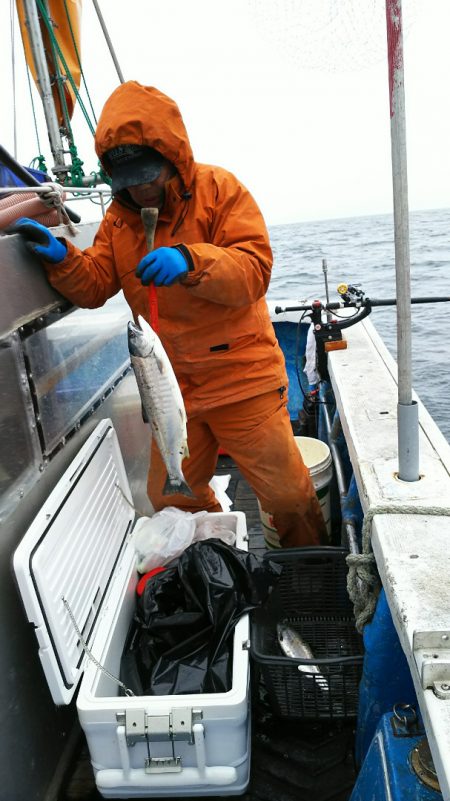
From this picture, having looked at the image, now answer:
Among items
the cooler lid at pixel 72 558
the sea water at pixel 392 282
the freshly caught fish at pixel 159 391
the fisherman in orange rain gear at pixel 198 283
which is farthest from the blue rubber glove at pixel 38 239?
the sea water at pixel 392 282

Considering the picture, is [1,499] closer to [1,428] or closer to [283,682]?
[1,428]

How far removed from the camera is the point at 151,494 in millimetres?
3422

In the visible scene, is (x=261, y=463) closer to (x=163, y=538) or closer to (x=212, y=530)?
(x=212, y=530)

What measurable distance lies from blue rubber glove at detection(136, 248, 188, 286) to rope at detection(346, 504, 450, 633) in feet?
3.92

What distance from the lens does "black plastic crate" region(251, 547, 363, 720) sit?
2.39 meters

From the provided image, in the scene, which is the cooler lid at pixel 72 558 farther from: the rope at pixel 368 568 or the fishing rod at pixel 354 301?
the fishing rod at pixel 354 301

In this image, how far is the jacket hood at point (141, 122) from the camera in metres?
2.42

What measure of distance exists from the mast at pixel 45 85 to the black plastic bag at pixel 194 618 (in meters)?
3.00

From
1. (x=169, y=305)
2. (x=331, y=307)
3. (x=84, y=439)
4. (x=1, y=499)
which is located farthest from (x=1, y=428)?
(x=331, y=307)

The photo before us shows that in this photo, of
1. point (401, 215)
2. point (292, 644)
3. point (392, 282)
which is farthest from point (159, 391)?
point (392, 282)

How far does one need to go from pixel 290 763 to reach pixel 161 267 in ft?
7.09

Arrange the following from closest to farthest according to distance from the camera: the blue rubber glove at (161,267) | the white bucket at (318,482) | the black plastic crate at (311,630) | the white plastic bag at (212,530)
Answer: the blue rubber glove at (161,267) → the black plastic crate at (311,630) → the white plastic bag at (212,530) → the white bucket at (318,482)

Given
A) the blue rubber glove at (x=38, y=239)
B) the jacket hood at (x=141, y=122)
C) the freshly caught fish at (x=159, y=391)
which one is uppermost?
the jacket hood at (x=141, y=122)

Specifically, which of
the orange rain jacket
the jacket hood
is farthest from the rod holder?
the jacket hood
